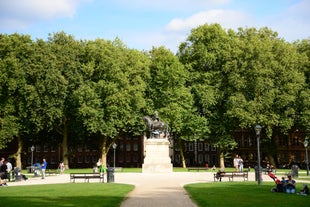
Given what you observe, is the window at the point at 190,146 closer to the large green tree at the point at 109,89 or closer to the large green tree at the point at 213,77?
the large green tree at the point at 213,77

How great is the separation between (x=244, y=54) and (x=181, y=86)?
9.30 m

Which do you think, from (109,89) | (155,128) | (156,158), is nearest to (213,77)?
(109,89)

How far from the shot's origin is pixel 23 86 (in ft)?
168

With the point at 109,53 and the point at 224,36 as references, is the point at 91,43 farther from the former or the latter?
the point at 224,36

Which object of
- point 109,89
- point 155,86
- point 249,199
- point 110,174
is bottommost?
point 249,199

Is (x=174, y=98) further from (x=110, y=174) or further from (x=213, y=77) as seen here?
(x=110, y=174)

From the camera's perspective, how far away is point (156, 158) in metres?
43.1

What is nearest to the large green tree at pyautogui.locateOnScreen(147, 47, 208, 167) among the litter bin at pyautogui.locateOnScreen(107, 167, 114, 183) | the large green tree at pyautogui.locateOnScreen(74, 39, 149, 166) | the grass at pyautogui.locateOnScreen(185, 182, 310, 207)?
the large green tree at pyautogui.locateOnScreen(74, 39, 149, 166)

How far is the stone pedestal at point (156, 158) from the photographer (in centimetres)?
4278

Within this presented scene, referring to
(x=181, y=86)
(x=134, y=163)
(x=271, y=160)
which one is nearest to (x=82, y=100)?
(x=181, y=86)

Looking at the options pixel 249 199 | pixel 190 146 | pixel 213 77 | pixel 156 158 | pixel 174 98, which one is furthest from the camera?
pixel 190 146

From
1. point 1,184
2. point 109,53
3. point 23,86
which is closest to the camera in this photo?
point 1,184

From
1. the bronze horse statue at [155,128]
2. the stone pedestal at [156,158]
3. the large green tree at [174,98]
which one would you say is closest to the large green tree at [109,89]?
the large green tree at [174,98]

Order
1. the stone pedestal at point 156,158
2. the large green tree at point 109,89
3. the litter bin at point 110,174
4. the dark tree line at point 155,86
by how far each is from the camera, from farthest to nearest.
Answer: the large green tree at point 109,89
the dark tree line at point 155,86
the stone pedestal at point 156,158
the litter bin at point 110,174
